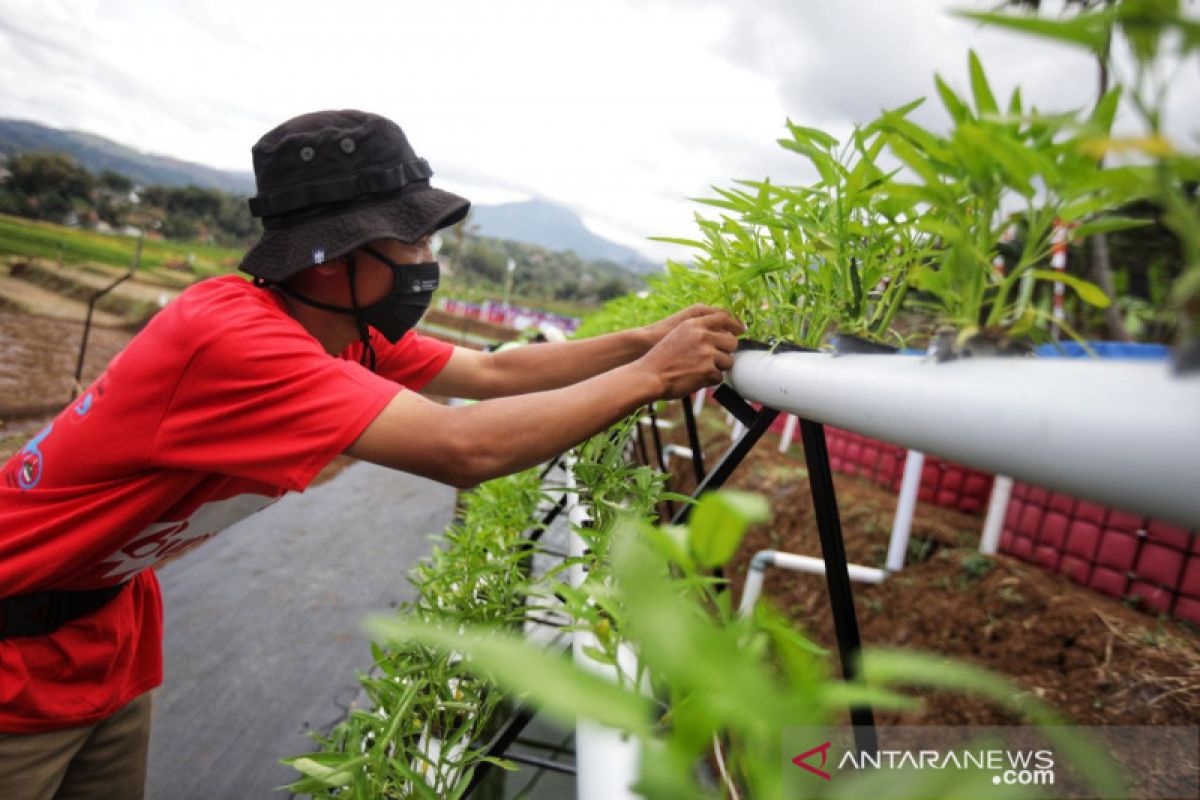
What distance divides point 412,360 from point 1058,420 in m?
2.04

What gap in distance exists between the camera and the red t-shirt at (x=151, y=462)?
1.30 m

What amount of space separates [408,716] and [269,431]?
71cm

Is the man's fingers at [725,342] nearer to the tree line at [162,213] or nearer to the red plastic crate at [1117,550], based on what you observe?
the red plastic crate at [1117,550]

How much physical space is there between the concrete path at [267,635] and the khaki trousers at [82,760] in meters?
0.78

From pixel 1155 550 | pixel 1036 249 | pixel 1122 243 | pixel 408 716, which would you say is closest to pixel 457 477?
pixel 408 716

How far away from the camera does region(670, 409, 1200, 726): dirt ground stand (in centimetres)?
329

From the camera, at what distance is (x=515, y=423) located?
132 centimetres

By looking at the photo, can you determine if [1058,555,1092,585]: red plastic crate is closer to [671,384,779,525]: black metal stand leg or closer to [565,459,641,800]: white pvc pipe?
[671,384,779,525]: black metal stand leg

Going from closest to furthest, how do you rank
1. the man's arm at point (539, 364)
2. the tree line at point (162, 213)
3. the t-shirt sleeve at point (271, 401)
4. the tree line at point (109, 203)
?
the t-shirt sleeve at point (271, 401) → the man's arm at point (539, 364) → the tree line at point (109, 203) → the tree line at point (162, 213)

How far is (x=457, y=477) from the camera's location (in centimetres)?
131

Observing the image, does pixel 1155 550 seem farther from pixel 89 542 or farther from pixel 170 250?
pixel 170 250

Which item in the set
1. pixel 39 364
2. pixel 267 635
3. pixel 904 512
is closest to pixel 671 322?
pixel 267 635

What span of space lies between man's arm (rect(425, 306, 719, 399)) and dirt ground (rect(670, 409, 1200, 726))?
3.20 feet

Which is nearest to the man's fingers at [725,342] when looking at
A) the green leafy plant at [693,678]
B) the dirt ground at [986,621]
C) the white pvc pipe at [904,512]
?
the green leafy plant at [693,678]
